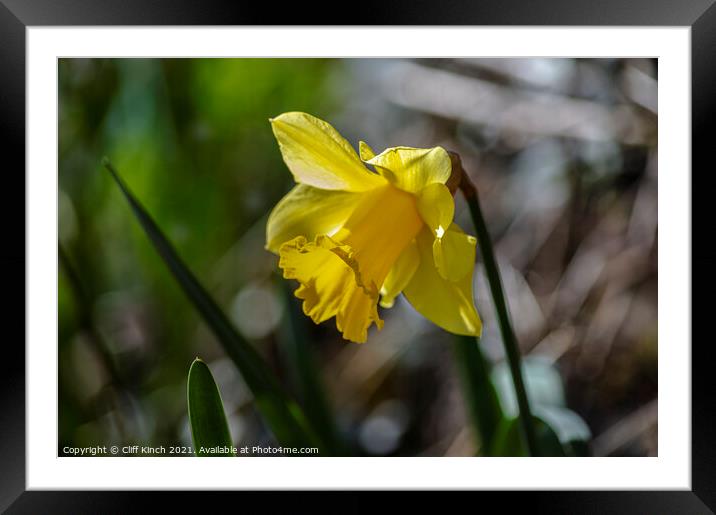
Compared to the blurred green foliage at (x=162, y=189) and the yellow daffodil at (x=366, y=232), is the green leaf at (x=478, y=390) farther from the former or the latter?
the blurred green foliage at (x=162, y=189)

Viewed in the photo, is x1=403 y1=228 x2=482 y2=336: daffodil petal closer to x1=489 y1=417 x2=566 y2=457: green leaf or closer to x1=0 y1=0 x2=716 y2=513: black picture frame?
x1=489 y1=417 x2=566 y2=457: green leaf

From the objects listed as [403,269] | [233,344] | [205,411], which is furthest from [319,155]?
[205,411]

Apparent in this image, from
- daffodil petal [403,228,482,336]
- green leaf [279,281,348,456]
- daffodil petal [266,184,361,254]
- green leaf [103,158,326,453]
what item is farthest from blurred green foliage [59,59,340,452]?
daffodil petal [403,228,482,336]

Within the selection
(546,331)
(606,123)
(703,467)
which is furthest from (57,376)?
(606,123)

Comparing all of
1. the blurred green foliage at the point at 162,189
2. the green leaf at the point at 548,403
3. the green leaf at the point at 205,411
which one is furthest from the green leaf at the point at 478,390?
the blurred green foliage at the point at 162,189

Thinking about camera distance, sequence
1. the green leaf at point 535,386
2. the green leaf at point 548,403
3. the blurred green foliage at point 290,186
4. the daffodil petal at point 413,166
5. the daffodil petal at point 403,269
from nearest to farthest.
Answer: the daffodil petal at point 413,166 < the daffodil petal at point 403,269 < the green leaf at point 548,403 < the green leaf at point 535,386 < the blurred green foliage at point 290,186

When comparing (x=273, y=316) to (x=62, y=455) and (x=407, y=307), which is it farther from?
(x=62, y=455)
